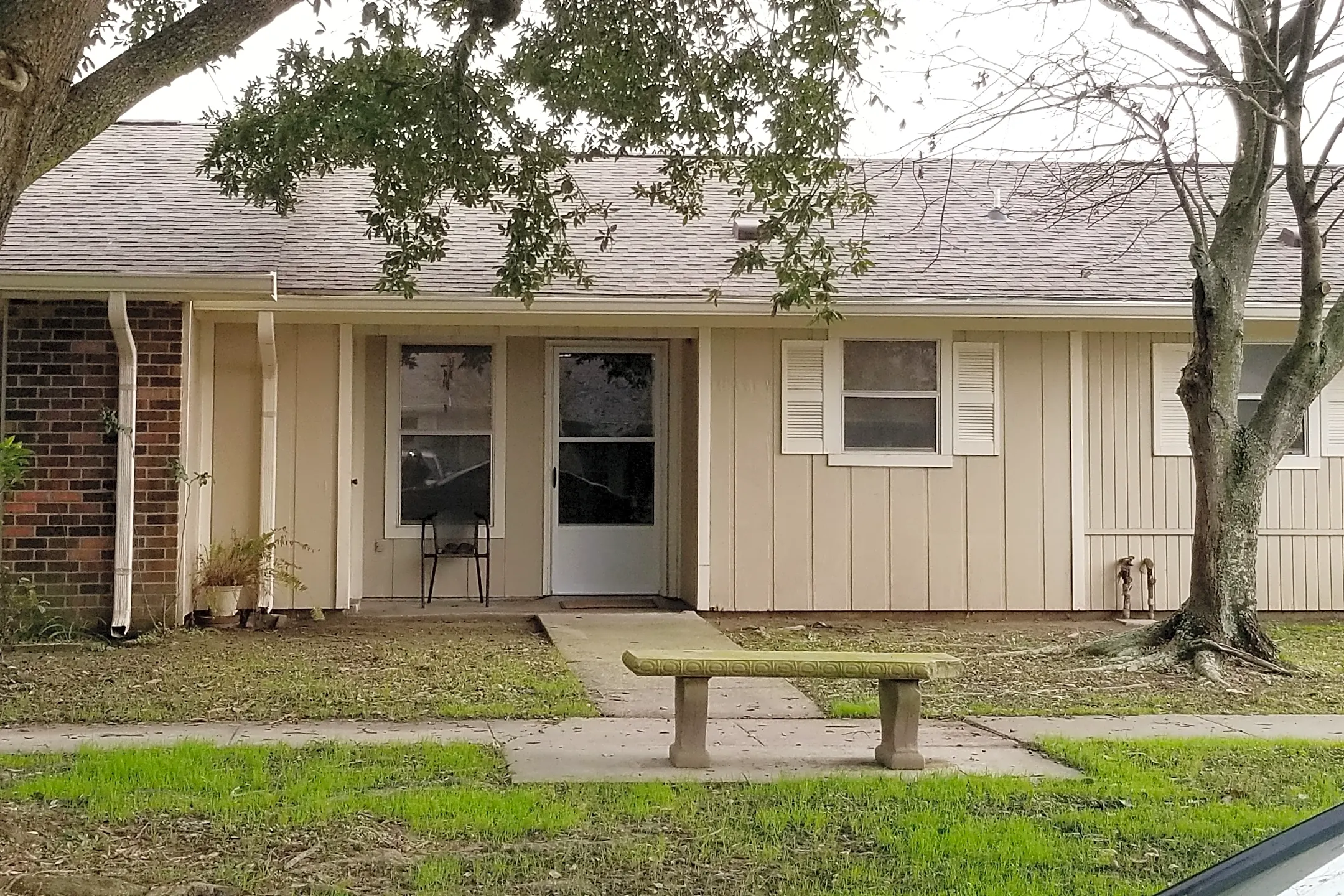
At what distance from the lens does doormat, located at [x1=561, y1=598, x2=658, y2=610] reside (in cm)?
1099

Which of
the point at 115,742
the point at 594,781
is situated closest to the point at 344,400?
the point at 115,742

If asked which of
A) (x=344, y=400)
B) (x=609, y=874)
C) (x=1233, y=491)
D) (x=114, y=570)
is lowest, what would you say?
(x=609, y=874)

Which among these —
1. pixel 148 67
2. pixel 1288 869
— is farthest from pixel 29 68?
pixel 1288 869

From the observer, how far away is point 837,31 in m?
6.95

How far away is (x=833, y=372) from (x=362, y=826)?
699 centimetres

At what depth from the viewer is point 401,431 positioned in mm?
11188

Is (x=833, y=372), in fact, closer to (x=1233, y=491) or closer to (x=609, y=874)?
(x=1233, y=491)

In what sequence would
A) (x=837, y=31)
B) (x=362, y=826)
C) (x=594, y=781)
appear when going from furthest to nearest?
(x=837, y=31)
(x=594, y=781)
(x=362, y=826)

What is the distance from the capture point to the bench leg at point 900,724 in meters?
5.77

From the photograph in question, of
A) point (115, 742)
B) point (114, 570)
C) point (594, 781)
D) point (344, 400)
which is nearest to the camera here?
point (594, 781)

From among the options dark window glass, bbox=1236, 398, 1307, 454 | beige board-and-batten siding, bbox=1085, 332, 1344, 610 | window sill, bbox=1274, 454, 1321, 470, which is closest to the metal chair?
beige board-and-batten siding, bbox=1085, 332, 1344, 610

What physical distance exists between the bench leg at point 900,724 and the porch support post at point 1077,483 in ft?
18.7

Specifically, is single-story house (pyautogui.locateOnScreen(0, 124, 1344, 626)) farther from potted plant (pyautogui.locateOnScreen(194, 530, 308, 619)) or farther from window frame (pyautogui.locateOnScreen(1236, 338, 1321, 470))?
potted plant (pyautogui.locateOnScreen(194, 530, 308, 619))

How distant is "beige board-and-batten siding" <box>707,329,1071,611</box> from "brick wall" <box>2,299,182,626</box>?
14.2ft
